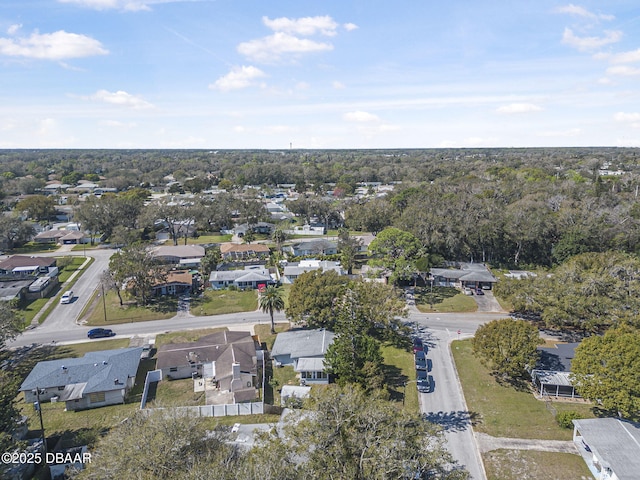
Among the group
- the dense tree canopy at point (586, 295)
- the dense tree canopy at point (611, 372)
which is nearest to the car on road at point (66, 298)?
the dense tree canopy at point (586, 295)

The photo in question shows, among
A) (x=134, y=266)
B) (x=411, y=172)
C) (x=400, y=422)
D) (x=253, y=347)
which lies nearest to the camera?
(x=400, y=422)

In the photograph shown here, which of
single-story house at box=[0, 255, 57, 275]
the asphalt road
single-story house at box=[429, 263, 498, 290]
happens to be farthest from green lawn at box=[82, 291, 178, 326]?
single-story house at box=[429, 263, 498, 290]

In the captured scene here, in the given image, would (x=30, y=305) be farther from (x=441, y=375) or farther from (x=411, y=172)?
(x=411, y=172)

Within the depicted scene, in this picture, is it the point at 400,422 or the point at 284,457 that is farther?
the point at 400,422

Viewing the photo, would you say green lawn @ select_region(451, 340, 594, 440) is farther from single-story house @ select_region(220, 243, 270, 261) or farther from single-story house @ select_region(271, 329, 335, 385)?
single-story house @ select_region(220, 243, 270, 261)

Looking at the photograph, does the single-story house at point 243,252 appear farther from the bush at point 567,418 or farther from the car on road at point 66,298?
the bush at point 567,418

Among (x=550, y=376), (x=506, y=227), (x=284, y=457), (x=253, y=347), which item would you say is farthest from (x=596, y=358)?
(x=506, y=227)
